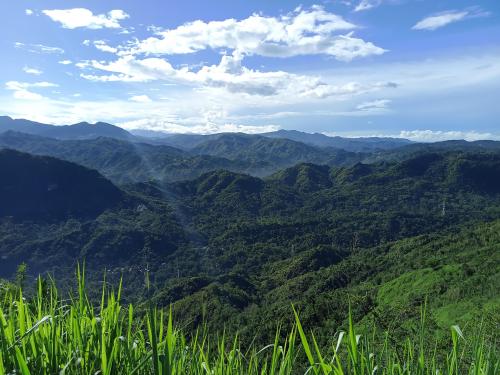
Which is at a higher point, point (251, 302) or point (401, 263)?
point (401, 263)

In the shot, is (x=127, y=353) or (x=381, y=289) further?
(x=381, y=289)

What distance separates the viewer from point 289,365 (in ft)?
12.4

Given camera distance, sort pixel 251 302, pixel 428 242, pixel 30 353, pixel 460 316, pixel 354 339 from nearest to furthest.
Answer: pixel 354 339 → pixel 30 353 → pixel 460 316 → pixel 251 302 → pixel 428 242

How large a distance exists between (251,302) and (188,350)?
136 metres

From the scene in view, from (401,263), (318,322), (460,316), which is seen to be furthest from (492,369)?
(401,263)

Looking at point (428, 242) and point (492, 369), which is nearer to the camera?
point (492, 369)

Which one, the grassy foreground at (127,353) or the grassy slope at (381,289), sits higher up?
the grassy foreground at (127,353)

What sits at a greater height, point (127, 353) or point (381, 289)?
point (127, 353)

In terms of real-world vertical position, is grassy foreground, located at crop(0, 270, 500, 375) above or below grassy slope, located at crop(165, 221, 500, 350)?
above

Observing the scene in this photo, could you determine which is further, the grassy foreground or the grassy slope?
the grassy slope

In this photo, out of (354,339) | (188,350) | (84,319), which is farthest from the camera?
(188,350)

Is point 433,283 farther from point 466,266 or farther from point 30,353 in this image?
point 30,353

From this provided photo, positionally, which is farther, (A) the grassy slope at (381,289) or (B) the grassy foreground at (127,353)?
(A) the grassy slope at (381,289)

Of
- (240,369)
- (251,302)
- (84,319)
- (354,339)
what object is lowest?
(251,302)
